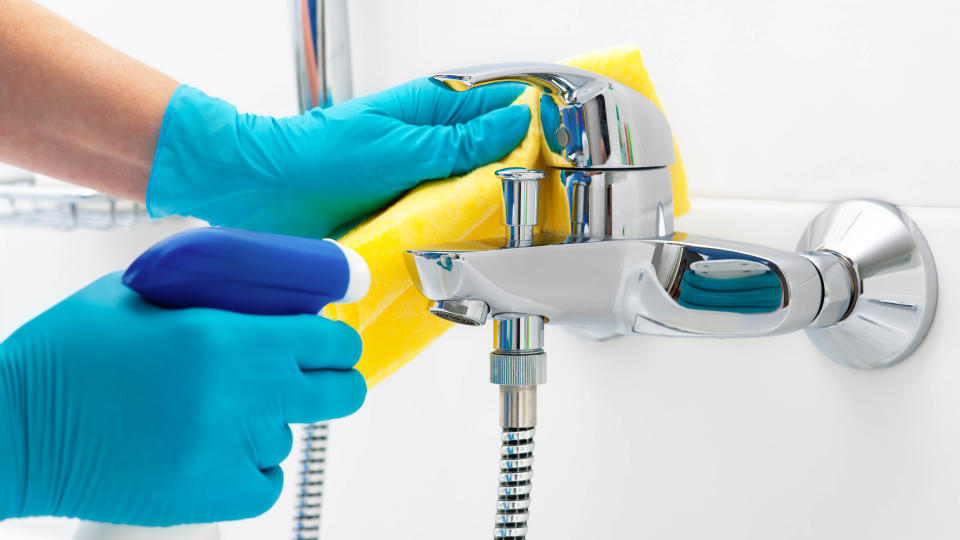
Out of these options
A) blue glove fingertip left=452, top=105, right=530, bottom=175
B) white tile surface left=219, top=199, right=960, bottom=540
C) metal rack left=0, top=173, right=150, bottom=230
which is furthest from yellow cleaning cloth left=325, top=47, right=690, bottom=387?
metal rack left=0, top=173, right=150, bottom=230

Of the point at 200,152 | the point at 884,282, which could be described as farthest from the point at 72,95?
the point at 884,282

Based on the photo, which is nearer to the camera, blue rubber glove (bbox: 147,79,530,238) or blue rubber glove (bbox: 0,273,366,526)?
blue rubber glove (bbox: 0,273,366,526)

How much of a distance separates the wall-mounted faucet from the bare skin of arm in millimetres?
224

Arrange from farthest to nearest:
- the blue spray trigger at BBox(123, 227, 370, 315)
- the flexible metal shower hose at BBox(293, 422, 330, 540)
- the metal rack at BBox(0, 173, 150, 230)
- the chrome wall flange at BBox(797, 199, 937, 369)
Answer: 1. the metal rack at BBox(0, 173, 150, 230)
2. the flexible metal shower hose at BBox(293, 422, 330, 540)
3. the chrome wall flange at BBox(797, 199, 937, 369)
4. the blue spray trigger at BBox(123, 227, 370, 315)

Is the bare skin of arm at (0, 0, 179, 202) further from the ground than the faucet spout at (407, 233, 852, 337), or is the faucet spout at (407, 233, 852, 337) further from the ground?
the bare skin of arm at (0, 0, 179, 202)

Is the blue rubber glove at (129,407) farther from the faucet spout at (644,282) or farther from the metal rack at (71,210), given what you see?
the metal rack at (71,210)

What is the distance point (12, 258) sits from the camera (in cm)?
93

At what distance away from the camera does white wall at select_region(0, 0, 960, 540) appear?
469 millimetres

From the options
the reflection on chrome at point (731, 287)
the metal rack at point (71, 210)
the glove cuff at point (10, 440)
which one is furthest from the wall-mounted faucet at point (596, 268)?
the metal rack at point (71, 210)

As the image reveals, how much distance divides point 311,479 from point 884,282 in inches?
14.1

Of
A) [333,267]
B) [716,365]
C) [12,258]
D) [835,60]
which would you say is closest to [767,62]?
[835,60]

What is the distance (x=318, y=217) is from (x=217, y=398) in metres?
0.18

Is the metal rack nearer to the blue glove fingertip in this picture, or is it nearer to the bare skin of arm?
the bare skin of arm

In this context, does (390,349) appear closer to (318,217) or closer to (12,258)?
(318,217)
